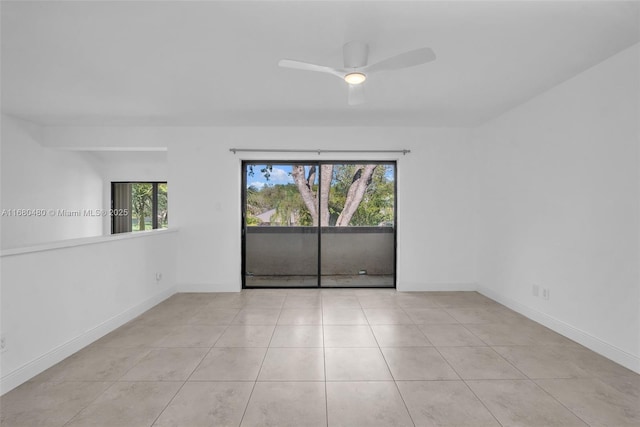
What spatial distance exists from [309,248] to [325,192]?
2.90ft

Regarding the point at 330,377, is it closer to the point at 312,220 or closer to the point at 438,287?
the point at 312,220

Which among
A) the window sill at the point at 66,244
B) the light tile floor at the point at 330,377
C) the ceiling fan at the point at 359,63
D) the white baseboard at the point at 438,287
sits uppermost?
the ceiling fan at the point at 359,63

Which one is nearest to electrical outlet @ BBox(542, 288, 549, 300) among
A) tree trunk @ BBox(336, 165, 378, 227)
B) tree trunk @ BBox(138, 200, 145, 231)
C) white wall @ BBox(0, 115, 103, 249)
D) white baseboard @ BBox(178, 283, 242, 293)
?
tree trunk @ BBox(336, 165, 378, 227)

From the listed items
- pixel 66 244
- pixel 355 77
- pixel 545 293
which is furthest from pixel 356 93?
pixel 545 293

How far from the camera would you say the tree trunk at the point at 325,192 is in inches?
178

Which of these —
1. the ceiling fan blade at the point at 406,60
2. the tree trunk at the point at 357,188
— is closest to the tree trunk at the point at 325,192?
the tree trunk at the point at 357,188

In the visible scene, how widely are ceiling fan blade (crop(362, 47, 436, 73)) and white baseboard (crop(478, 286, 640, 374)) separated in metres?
2.64

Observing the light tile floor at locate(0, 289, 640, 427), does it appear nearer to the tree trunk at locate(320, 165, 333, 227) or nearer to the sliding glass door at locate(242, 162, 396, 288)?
the sliding glass door at locate(242, 162, 396, 288)

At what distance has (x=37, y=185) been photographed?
4332 mm

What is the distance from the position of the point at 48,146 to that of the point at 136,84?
260 cm

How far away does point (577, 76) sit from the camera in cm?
269

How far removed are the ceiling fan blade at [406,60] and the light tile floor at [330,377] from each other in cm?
217

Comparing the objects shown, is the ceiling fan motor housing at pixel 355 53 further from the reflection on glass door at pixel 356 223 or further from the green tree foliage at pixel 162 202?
the green tree foliage at pixel 162 202

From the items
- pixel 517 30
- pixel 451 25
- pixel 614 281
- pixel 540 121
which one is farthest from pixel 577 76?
pixel 614 281
